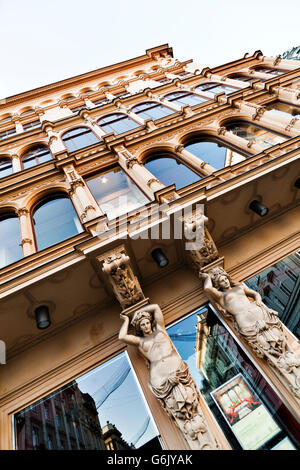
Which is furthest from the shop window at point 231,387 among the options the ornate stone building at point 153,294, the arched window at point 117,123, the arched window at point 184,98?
the arched window at point 184,98

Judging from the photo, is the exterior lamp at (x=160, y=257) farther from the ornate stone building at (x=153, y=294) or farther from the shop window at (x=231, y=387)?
the shop window at (x=231, y=387)

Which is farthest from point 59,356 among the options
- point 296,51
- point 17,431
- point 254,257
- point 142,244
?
point 296,51

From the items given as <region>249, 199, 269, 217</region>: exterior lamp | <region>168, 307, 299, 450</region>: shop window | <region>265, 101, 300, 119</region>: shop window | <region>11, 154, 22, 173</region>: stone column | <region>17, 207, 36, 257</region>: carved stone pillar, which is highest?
<region>11, 154, 22, 173</region>: stone column

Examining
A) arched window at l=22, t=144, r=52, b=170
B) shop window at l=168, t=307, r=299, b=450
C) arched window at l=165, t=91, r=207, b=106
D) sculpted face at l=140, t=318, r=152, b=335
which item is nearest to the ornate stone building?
shop window at l=168, t=307, r=299, b=450

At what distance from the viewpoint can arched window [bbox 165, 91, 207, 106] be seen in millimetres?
13994

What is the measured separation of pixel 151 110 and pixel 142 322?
1226 cm

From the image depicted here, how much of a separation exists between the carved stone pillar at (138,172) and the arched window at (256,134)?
3995mm

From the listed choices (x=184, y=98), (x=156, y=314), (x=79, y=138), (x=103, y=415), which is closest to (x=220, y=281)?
(x=156, y=314)

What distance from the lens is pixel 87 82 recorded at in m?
21.6

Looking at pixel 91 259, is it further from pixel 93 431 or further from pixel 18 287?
pixel 93 431

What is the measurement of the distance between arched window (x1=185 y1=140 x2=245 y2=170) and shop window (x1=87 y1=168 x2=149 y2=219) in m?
2.74

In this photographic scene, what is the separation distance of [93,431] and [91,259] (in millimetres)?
2989

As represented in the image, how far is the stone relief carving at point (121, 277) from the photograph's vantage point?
17.3 ft

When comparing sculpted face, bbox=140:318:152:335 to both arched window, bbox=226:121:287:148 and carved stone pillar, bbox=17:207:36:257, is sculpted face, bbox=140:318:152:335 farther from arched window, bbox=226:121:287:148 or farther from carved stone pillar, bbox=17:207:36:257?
arched window, bbox=226:121:287:148
